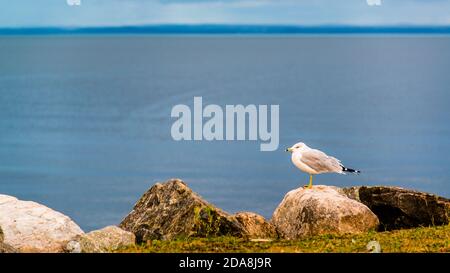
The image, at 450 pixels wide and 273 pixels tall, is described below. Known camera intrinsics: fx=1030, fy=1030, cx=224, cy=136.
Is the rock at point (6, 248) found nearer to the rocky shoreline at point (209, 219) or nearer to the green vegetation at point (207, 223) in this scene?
the rocky shoreline at point (209, 219)

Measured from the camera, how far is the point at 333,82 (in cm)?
4200

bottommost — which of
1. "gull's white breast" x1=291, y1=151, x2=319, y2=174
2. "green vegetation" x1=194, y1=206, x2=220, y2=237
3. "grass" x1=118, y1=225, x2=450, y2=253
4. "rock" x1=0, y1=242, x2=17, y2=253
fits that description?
"grass" x1=118, y1=225, x2=450, y2=253

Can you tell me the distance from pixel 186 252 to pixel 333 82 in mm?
29491

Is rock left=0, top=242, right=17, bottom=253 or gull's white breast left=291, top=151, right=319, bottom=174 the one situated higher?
gull's white breast left=291, top=151, right=319, bottom=174

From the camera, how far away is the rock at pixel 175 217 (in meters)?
14.8

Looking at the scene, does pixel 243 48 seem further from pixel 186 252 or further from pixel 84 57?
pixel 186 252

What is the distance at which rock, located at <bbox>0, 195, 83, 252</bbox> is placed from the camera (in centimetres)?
1444

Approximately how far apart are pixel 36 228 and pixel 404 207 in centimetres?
553

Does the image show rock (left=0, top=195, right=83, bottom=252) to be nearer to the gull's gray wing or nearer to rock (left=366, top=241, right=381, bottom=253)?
the gull's gray wing

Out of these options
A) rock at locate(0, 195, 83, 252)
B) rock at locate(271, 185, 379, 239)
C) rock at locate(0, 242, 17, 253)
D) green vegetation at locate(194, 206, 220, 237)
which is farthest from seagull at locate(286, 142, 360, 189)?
rock at locate(0, 242, 17, 253)

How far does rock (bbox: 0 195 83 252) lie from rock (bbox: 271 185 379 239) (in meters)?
3.10

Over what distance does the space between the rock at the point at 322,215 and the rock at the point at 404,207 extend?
590mm
